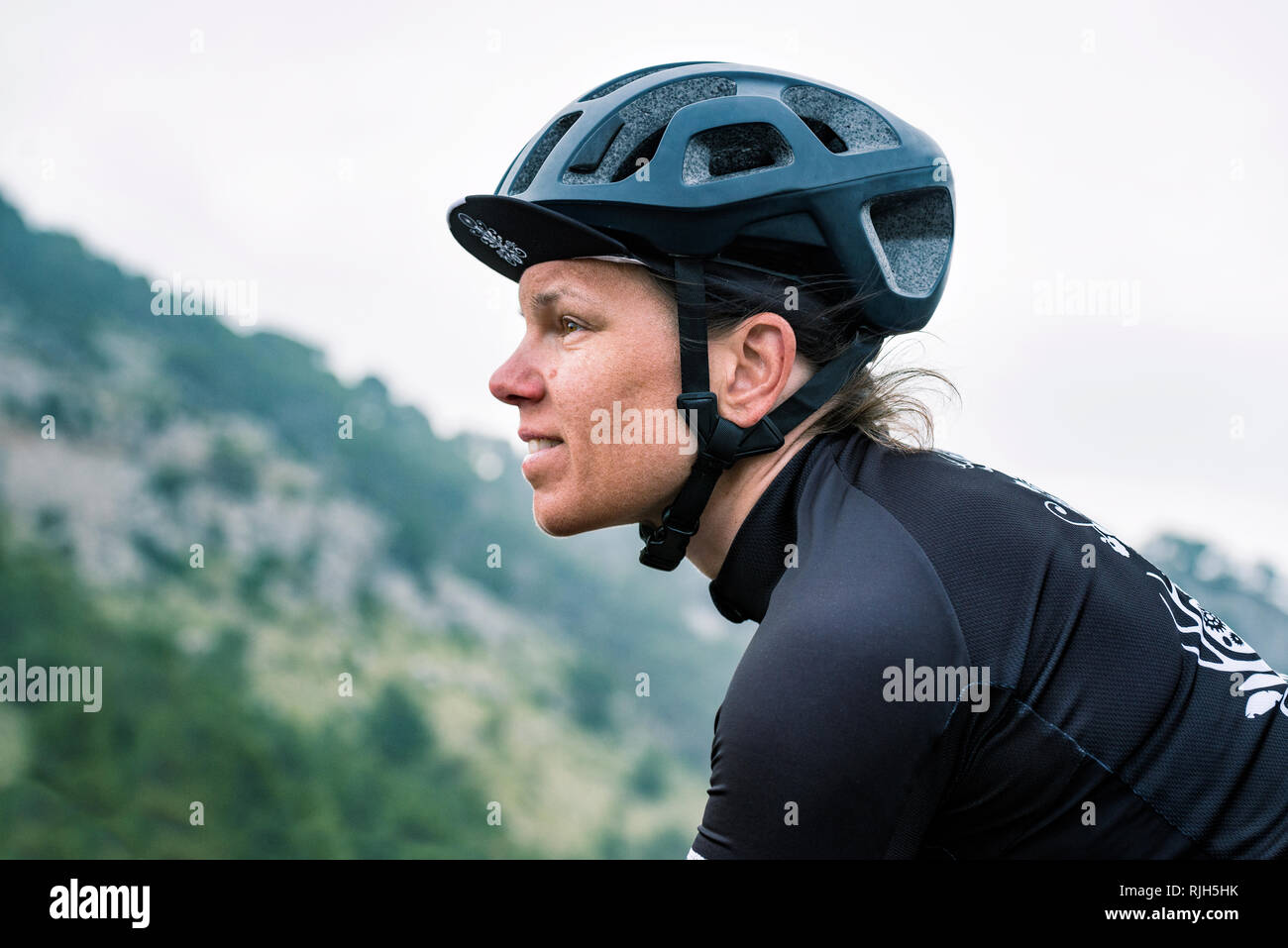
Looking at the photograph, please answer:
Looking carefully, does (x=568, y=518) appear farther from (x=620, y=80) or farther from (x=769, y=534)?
(x=620, y=80)

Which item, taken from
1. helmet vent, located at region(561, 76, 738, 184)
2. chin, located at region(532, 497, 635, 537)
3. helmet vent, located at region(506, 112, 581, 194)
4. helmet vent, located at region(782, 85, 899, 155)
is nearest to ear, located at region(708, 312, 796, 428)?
chin, located at region(532, 497, 635, 537)

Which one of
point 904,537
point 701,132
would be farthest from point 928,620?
point 701,132

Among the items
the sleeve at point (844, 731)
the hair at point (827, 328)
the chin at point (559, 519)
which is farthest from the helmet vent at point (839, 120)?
the sleeve at point (844, 731)

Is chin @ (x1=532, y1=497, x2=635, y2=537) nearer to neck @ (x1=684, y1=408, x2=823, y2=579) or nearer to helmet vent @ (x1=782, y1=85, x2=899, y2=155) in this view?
neck @ (x1=684, y1=408, x2=823, y2=579)

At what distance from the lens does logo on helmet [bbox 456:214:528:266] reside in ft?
9.59

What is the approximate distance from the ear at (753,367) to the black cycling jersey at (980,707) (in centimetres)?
46

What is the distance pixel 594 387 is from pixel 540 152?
868 mm

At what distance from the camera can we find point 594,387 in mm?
2672

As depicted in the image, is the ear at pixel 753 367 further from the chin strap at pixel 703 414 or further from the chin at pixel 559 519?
the chin at pixel 559 519

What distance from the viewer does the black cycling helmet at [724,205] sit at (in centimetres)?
273

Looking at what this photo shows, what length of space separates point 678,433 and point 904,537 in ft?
2.36

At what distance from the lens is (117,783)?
2108cm

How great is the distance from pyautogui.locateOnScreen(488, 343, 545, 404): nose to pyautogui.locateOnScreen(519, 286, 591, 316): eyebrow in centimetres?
12

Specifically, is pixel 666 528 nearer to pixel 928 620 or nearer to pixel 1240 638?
pixel 928 620
